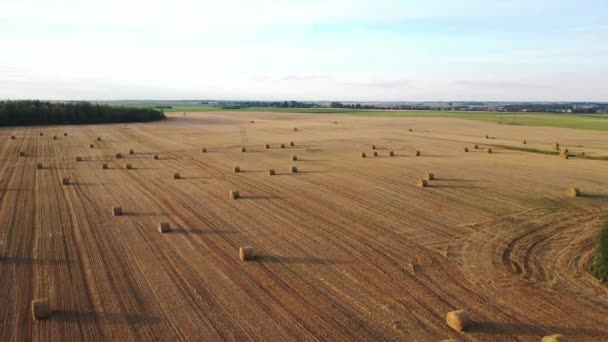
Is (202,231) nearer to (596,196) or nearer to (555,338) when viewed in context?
(555,338)

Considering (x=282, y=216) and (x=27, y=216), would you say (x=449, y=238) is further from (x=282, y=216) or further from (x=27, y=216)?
(x=27, y=216)

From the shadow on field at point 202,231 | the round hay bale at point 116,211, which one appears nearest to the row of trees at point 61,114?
the round hay bale at point 116,211

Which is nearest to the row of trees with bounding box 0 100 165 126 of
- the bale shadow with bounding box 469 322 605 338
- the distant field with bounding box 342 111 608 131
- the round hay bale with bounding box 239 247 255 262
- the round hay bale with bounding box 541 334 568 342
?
the distant field with bounding box 342 111 608 131

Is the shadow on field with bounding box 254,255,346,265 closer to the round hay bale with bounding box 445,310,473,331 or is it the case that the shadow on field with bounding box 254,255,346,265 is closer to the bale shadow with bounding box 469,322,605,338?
the round hay bale with bounding box 445,310,473,331

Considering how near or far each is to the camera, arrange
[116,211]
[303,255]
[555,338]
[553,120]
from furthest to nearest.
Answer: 1. [553,120]
2. [116,211]
3. [303,255]
4. [555,338]

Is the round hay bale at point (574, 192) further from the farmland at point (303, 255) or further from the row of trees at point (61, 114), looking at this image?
the row of trees at point (61, 114)

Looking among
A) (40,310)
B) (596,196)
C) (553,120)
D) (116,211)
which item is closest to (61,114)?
(116,211)

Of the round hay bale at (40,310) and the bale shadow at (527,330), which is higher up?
the round hay bale at (40,310)
